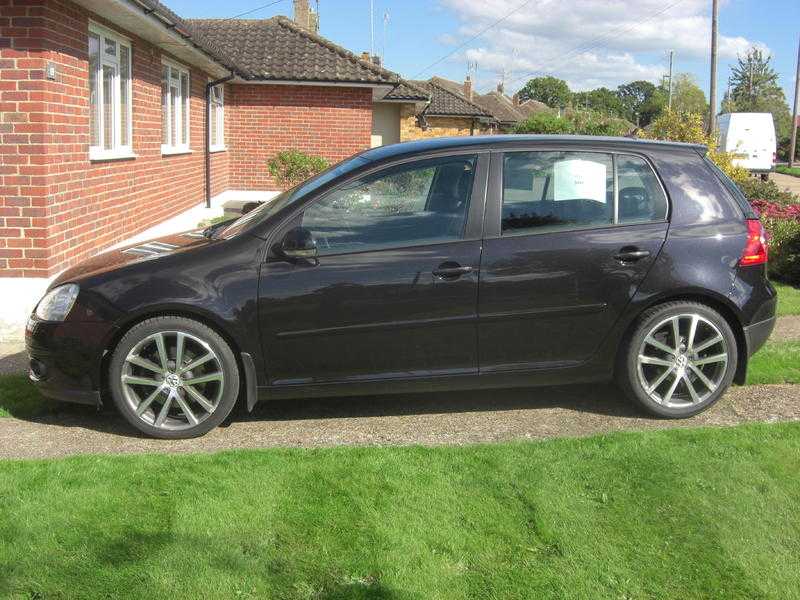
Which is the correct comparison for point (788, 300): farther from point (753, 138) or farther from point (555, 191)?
point (753, 138)

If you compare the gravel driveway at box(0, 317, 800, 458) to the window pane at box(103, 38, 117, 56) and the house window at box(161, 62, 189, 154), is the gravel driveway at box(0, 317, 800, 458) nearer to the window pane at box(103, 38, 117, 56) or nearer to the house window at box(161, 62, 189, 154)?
the window pane at box(103, 38, 117, 56)

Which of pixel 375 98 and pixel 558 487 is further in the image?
pixel 375 98

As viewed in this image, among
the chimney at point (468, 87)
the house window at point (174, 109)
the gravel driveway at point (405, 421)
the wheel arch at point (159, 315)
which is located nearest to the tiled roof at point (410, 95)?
the house window at point (174, 109)

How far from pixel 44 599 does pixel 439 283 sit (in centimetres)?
270

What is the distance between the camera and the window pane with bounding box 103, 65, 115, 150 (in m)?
10.4

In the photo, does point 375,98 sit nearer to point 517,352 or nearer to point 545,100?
point 517,352

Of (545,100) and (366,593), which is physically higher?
(545,100)

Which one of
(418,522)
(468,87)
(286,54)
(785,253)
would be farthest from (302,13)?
(468,87)

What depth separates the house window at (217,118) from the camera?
62.2 feet

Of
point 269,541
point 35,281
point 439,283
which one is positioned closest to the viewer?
point 269,541

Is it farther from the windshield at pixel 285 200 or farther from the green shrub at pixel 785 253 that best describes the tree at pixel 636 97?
the windshield at pixel 285 200

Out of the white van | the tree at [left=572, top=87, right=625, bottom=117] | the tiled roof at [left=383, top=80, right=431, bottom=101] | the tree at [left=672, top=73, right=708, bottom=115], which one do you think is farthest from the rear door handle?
the tree at [left=572, top=87, right=625, bottom=117]

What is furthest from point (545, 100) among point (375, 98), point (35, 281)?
point (35, 281)

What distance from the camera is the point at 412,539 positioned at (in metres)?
3.79
